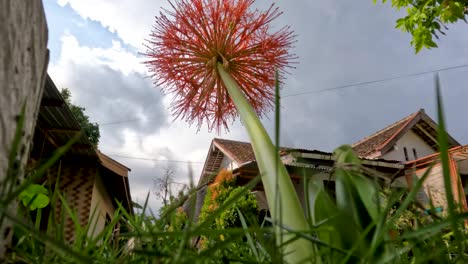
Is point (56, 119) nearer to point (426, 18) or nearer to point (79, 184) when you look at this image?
point (79, 184)

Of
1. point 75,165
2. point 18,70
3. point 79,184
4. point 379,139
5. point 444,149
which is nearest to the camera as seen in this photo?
point 444,149

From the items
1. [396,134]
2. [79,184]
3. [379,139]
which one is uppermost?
[396,134]

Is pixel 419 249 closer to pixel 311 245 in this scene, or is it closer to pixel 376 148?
pixel 311 245

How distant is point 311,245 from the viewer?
2.06 feet

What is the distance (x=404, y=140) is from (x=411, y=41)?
1594 cm

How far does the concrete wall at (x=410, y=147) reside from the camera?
18250mm

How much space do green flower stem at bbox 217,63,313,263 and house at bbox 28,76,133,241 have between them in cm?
392

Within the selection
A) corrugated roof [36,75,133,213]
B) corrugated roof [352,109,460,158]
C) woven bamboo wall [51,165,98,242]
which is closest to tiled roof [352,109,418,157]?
corrugated roof [352,109,460,158]

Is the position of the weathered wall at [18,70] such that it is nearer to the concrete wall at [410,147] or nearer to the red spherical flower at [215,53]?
the red spherical flower at [215,53]

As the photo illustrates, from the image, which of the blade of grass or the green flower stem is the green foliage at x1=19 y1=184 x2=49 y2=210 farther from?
the blade of grass

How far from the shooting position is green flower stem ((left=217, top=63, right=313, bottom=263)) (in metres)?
0.61

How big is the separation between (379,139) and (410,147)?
5.70 feet

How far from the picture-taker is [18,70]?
0.58m

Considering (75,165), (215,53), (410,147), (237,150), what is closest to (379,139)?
(410,147)
